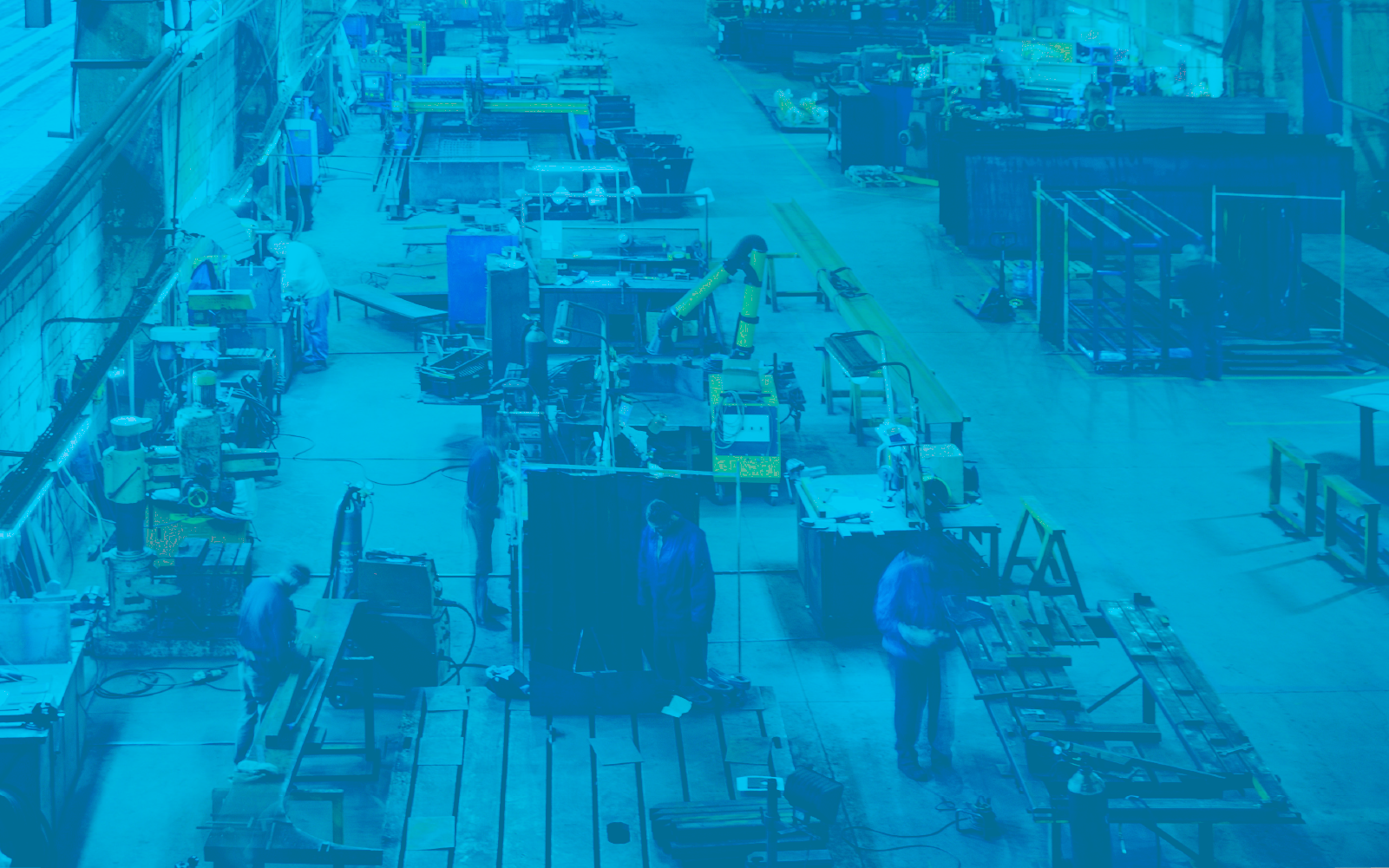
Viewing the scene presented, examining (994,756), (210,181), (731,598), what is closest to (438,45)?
(210,181)

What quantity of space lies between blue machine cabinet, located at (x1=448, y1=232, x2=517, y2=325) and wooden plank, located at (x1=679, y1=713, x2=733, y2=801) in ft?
36.5

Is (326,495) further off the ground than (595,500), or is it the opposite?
(595,500)

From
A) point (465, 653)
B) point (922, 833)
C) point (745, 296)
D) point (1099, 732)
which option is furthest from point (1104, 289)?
point (922, 833)

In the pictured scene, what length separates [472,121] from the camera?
32.8 metres

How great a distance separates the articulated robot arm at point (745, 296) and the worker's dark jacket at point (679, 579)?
7042 millimetres

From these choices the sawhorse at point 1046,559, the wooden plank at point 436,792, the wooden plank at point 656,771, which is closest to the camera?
the wooden plank at point 656,771

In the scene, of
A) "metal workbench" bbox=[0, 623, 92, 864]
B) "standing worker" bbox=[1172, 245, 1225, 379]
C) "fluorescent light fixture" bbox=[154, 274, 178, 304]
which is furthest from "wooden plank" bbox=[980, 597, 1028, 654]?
"fluorescent light fixture" bbox=[154, 274, 178, 304]

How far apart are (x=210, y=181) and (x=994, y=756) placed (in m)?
17.3

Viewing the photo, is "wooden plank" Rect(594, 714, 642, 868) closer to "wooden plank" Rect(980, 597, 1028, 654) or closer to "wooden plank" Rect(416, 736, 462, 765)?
"wooden plank" Rect(416, 736, 462, 765)

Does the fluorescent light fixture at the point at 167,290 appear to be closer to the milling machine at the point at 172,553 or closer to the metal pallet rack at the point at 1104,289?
the milling machine at the point at 172,553

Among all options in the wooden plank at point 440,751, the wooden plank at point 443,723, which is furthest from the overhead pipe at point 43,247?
the wooden plank at point 440,751

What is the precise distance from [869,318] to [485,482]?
952 centimetres

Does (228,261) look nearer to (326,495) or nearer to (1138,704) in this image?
(326,495)

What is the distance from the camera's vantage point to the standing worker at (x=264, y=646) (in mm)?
11109
